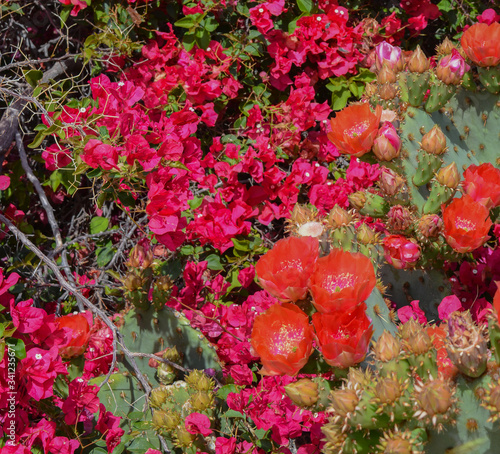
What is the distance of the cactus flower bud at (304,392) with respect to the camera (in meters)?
1.00

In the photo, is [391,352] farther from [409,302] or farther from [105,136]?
[105,136]

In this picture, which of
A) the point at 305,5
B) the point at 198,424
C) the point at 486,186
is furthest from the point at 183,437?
the point at 305,5

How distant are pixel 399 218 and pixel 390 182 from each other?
0.35 ft

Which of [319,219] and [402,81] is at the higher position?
[402,81]

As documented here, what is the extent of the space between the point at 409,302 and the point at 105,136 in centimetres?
110

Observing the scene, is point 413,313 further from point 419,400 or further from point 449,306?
point 419,400

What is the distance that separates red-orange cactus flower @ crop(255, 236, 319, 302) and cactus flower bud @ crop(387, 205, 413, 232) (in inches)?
21.7

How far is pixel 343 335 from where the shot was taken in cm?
Result: 96

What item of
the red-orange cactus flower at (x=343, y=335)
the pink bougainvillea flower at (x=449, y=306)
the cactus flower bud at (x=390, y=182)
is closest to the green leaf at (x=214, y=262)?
the cactus flower bud at (x=390, y=182)

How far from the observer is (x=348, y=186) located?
2.13 meters

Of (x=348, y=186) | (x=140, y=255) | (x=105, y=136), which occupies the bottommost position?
(x=348, y=186)

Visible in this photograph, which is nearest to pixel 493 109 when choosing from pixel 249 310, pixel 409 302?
pixel 409 302

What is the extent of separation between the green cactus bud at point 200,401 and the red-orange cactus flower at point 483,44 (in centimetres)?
126

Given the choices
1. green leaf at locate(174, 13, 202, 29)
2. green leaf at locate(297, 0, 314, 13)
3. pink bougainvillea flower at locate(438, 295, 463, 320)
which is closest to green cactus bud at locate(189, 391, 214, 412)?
pink bougainvillea flower at locate(438, 295, 463, 320)
